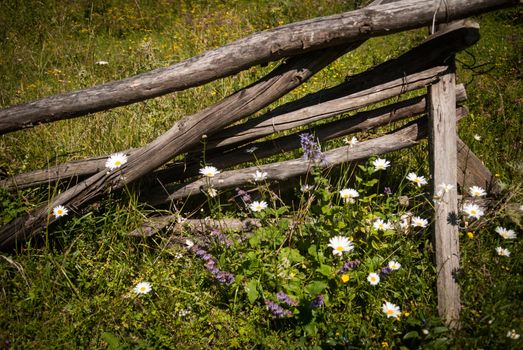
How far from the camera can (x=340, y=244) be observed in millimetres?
2068

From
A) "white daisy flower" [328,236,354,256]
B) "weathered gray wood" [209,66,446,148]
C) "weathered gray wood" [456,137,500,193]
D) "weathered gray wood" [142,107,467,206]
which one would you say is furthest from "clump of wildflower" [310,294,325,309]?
"weathered gray wood" [456,137,500,193]

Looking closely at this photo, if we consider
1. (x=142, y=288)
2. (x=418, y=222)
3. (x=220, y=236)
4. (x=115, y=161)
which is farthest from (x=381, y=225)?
(x=115, y=161)

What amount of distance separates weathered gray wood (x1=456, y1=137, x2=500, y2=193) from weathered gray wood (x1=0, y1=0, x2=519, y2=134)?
3.25ft

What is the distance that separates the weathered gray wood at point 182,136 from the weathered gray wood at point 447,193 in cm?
67

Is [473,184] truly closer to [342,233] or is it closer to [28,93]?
[342,233]

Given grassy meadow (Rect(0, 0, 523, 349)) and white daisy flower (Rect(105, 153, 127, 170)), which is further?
white daisy flower (Rect(105, 153, 127, 170))

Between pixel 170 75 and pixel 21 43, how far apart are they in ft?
15.9

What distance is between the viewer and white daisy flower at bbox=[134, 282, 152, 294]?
2.11m

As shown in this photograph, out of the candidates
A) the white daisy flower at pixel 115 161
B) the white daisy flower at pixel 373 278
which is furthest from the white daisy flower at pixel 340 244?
the white daisy flower at pixel 115 161

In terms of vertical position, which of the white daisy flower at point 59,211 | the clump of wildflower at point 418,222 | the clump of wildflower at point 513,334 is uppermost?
the clump of wildflower at point 418,222

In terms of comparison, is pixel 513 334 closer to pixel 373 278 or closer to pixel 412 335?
pixel 412 335

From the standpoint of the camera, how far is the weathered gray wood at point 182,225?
99.0 inches

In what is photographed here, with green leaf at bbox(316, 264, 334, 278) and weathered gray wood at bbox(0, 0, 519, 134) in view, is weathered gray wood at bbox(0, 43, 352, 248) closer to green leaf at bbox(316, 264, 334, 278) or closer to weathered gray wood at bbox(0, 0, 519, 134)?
weathered gray wood at bbox(0, 0, 519, 134)

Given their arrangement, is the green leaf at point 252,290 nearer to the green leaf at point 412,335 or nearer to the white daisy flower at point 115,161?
the green leaf at point 412,335
